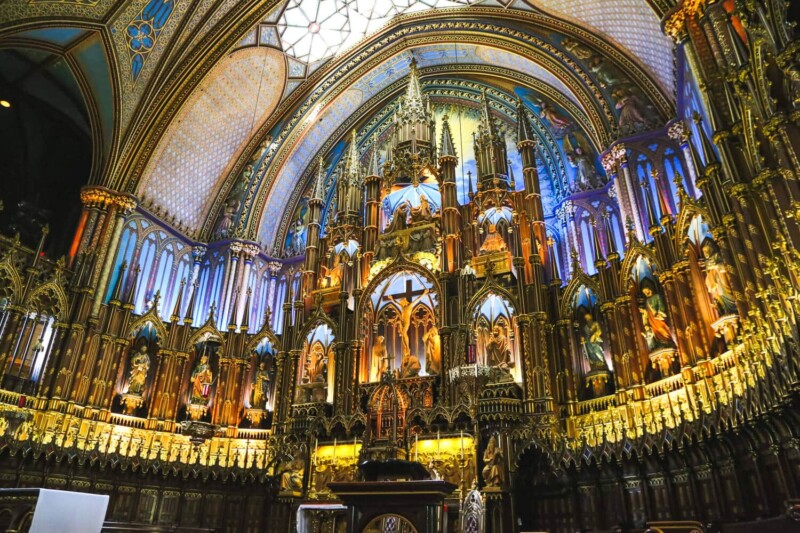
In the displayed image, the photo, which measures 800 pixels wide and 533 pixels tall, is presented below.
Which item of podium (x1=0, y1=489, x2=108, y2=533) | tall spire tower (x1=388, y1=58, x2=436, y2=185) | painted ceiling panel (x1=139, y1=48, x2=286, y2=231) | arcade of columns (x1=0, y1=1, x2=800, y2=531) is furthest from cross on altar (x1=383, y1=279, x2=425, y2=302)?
podium (x1=0, y1=489, x2=108, y2=533)

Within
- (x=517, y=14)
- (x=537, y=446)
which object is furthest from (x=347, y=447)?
(x=517, y=14)

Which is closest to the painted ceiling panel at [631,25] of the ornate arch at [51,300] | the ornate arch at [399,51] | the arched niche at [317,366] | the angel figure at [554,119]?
the ornate arch at [399,51]

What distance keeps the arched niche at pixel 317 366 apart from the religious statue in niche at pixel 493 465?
21.2 ft

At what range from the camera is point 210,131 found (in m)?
24.6

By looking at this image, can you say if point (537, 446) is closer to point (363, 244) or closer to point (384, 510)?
point (384, 510)

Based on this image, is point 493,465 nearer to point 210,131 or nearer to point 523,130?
point 523,130

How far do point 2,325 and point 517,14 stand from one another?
73.9ft

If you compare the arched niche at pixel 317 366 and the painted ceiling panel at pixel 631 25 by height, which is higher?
the painted ceiling panel at pixel 631 25

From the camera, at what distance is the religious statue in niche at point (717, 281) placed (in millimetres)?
11492

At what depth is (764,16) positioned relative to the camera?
10.0m

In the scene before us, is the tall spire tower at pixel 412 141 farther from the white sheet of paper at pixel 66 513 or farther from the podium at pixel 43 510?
the podium at pixel 43 510

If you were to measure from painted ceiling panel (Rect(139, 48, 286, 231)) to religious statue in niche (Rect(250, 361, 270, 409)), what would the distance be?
26.7 feet

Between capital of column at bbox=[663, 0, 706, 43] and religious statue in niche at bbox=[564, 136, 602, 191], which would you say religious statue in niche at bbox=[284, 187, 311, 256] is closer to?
religious statue in niche at bbox=[564, 136, 602, 191]

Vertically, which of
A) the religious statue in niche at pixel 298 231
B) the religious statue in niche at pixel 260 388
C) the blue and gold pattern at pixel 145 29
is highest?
the blue and gold pattern at pixel 145 29
